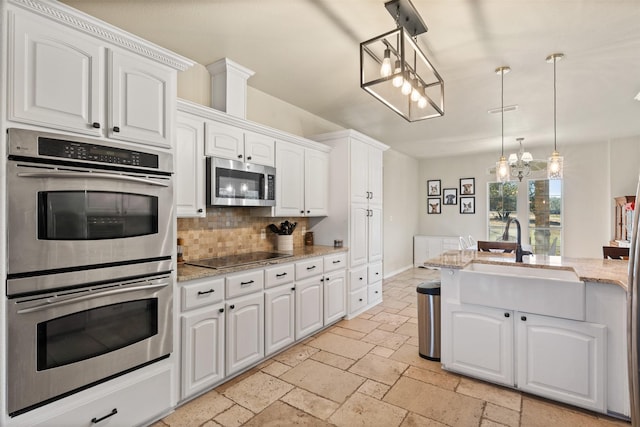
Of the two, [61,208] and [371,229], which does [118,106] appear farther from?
[371,229]

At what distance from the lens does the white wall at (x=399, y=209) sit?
666 centimetres

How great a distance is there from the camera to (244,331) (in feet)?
8.74

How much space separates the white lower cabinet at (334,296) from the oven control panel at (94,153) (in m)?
2.25

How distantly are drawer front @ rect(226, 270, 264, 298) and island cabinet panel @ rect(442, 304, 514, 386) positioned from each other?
63.3 inches

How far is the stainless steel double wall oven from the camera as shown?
1567mm

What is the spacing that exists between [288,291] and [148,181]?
5.34 feet

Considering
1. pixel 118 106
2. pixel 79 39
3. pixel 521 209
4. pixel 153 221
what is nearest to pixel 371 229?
pixel 153 221

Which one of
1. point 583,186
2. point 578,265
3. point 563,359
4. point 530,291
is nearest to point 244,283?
point 530,291

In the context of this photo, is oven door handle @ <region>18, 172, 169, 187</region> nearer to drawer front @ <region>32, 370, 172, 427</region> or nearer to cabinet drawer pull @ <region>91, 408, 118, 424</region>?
drawer front @ <region>32, 370, 172, 427</region>

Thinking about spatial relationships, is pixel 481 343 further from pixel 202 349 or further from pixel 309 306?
pixel 202 349

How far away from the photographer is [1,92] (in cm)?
150

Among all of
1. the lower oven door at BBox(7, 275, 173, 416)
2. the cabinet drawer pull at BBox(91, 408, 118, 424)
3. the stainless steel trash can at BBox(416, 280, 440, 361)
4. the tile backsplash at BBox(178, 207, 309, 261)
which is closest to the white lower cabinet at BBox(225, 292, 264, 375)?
the lower oven door at BBox(7, 275, 173, 416)

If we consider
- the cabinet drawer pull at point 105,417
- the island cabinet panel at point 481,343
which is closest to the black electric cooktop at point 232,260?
the cabinet drawer pull at point 105,417

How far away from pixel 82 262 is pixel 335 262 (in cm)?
254
